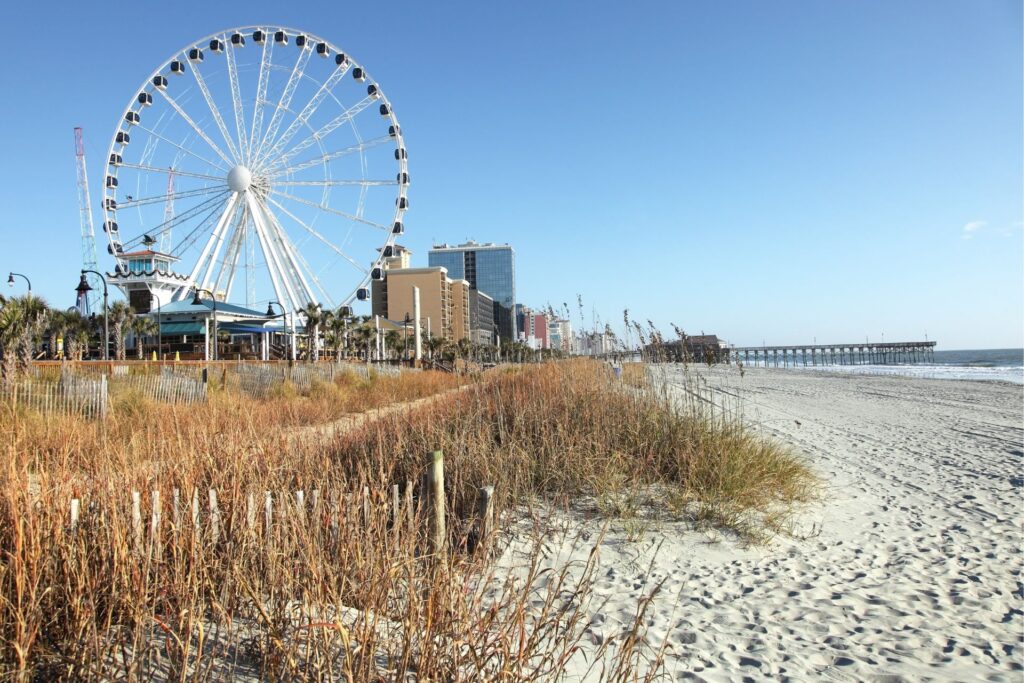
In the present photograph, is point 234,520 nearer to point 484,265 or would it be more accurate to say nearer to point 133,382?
point 133,382

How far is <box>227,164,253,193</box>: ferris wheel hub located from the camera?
3025 cm

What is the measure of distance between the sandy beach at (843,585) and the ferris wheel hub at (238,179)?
29989mm

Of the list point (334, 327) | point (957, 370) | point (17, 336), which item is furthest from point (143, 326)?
point (957, 370)

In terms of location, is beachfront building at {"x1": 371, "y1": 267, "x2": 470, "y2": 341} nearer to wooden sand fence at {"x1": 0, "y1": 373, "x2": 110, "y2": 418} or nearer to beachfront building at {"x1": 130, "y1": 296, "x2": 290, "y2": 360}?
beachfront building at {"x1": 130, "y1": 296, "x2": 290, "y2": 360}

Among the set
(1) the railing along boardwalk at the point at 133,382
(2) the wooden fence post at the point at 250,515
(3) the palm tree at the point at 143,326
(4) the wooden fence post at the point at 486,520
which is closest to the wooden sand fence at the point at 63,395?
(1) the railing along boardwalk at the point at 133,382

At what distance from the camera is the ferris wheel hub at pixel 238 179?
30250mm

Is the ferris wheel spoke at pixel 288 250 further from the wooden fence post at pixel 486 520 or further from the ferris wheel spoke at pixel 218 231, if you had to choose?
the wooden fence post at pixel 486 520

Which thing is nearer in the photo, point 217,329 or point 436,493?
point 436,493

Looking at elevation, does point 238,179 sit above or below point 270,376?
above

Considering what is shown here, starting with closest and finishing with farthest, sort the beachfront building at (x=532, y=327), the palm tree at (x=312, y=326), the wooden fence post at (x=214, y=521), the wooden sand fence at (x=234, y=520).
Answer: the wooden sand fence at (x=234, y=520), the wooden fence post at (x=214, y=521), the beachfront building at (x=532, y=327), the palm tree at (x=312, y=326)

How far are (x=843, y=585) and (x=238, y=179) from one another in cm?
3185

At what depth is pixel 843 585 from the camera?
4137mm

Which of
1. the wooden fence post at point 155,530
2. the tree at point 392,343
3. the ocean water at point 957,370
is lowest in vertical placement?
the ocean water at point 957,370

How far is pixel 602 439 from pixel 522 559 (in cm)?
192
